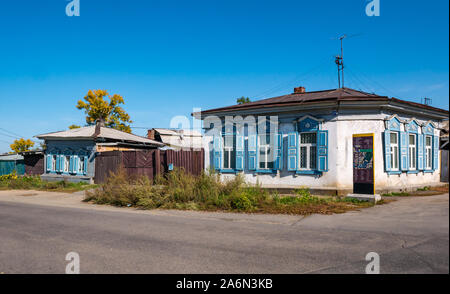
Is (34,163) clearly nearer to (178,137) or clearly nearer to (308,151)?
(178,137)

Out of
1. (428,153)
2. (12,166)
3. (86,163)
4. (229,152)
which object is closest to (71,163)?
(86,163)

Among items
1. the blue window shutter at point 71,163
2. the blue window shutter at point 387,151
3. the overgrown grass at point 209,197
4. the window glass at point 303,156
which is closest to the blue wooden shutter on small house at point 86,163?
the blue window shutter at point 71,163

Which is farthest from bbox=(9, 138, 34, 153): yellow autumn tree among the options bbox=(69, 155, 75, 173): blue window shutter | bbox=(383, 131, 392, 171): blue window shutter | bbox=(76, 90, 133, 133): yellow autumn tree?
bbox=(383, 131, 392, 171): blue window shutter

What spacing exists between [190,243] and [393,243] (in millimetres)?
3862

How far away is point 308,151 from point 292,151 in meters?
0.70

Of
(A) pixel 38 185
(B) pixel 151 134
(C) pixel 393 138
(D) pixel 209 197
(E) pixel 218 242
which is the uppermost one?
(B) pixel 151 134

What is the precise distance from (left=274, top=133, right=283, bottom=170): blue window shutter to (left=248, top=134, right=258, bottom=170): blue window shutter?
1.05m

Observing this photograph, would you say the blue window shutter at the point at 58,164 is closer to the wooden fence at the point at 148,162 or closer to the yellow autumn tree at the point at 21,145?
the wooden fence at the point at 148,162

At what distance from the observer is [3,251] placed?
646 centimetres

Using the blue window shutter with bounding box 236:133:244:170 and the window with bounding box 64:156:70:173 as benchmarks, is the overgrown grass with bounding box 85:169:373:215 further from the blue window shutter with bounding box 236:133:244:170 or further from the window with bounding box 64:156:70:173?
the window with bounding box 64:156:70:173

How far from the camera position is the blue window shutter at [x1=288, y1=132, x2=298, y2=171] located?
1493 centimetres

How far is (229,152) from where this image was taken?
1706 centimetres

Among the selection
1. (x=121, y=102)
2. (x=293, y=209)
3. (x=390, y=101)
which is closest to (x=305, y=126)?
(x=390, y=101)
